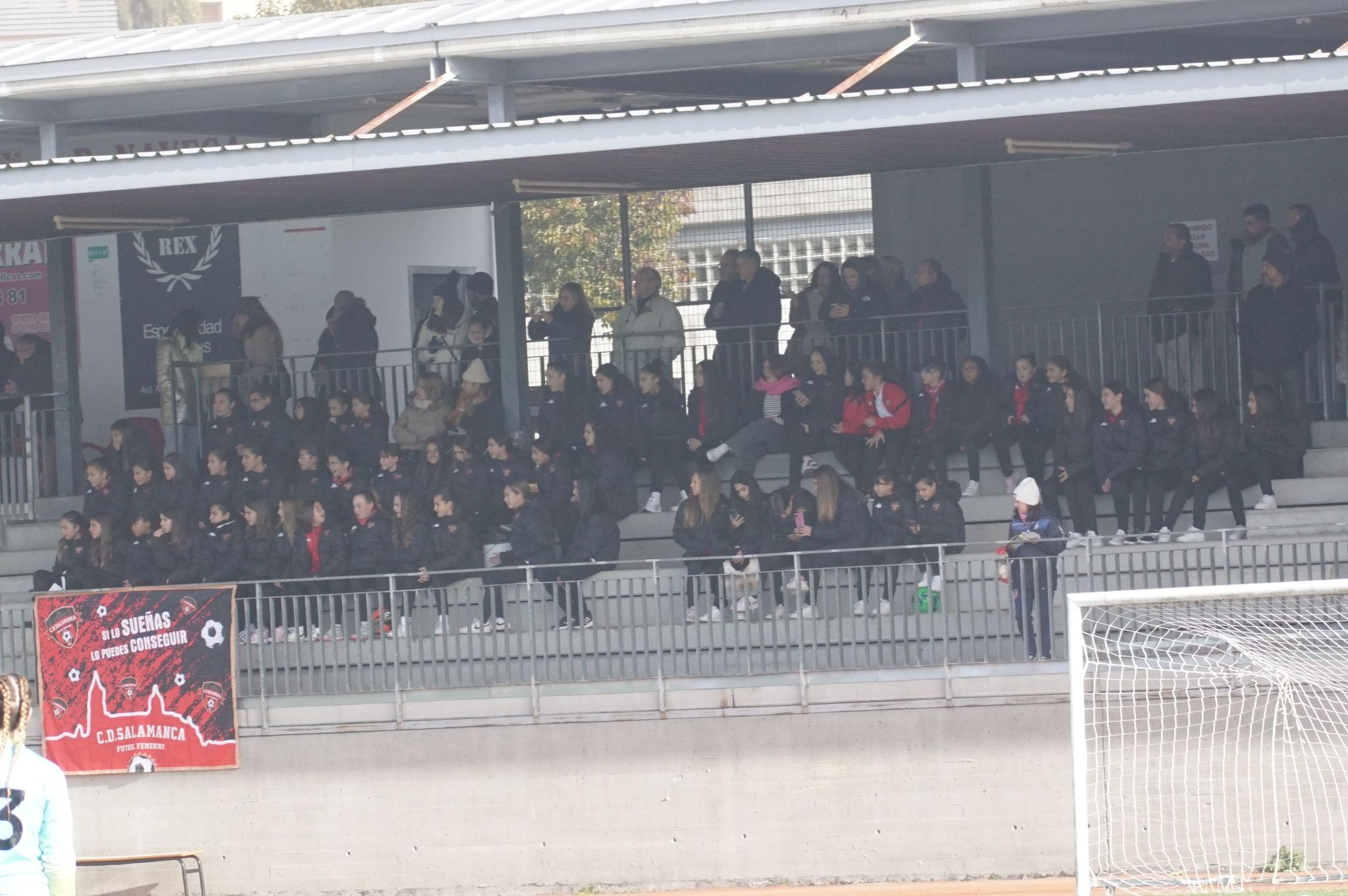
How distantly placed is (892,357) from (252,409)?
5.65m

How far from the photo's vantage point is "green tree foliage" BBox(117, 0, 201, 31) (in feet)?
260

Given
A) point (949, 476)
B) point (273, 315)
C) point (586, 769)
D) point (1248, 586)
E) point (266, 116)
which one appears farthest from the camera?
point (273, 315)

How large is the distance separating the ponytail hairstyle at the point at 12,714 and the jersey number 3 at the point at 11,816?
0.03 meters

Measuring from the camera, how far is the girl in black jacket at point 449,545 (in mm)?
14172

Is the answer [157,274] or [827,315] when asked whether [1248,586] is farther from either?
[157,274]

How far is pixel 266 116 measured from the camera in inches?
720

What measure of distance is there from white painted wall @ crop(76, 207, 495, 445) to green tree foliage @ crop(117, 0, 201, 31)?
Answer: 6142cm

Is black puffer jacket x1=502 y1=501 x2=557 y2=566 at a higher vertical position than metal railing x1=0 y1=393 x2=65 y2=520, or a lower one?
lower

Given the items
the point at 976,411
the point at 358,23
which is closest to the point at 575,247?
the point at 358,23

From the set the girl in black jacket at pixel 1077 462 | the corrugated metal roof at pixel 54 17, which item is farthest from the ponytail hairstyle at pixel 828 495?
the corrugated metal roof at pixel 54 17

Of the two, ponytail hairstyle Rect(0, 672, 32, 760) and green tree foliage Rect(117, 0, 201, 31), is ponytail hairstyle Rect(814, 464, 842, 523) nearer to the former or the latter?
ponytail hairstyle Rect(0, 672, 32, 760)

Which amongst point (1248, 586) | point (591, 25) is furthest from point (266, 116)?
point (1248, 586)

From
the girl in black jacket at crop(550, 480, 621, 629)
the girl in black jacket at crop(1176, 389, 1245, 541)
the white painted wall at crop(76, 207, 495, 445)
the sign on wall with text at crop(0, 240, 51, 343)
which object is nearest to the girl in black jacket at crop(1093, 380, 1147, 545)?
the girl in black jacket at crop(1176, 389, 1245, 541)

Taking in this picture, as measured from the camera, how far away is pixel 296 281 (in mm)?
19781
